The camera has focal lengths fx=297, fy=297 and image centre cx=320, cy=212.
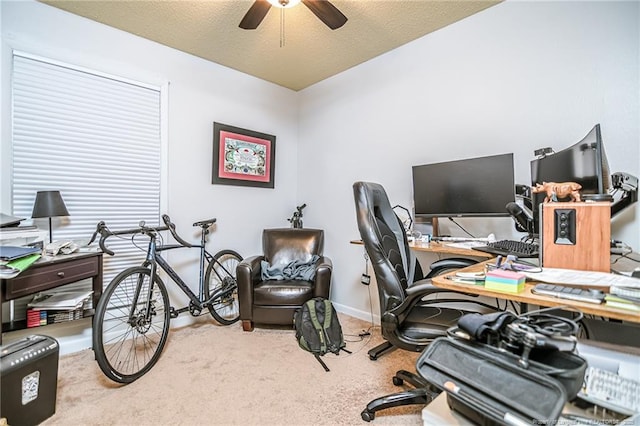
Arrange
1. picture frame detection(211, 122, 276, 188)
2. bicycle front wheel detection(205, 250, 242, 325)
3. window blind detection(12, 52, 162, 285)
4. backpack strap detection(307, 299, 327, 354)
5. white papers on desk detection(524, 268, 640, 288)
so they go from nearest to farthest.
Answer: white papers on desk detection(524, 268, 640, 288) → window blind detection(12, 52, 162, 285) → backpack strap detection(307, 299, 327, 354) → bicycle front wheel detection(205, 250, 242, 325) → picture frame detection(211, 122, 276, 188)

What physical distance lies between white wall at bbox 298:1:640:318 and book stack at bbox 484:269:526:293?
1.24 metres

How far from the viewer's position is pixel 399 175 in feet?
9.12

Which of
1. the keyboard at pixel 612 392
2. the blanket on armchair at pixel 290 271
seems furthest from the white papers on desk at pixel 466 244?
the blanket on armchair at pixel 290 271

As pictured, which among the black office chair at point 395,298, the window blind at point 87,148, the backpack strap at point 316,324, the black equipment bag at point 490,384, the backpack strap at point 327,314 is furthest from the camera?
the backpack strap at point 327,314

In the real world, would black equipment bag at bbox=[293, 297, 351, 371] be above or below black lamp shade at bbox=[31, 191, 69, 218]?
below

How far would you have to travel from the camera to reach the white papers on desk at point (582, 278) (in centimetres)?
100

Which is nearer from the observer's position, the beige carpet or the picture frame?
the beige carpet

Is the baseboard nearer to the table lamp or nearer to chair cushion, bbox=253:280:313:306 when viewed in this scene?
chair cushion, bbox=253:280:313:306

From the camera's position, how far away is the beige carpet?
1.57m

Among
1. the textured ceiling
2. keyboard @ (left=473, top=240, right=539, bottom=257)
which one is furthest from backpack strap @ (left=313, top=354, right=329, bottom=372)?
the textured ceiling

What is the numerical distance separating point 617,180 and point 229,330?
2900 millimetres

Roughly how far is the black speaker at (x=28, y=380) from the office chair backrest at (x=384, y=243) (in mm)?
1749

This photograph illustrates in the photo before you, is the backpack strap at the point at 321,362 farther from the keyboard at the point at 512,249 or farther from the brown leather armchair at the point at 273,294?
the keyboard at the point at 512,249

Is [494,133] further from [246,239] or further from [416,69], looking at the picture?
[246,239]
